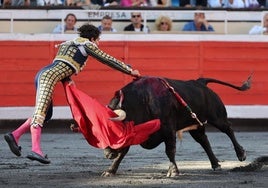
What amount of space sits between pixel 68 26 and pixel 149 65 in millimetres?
1408

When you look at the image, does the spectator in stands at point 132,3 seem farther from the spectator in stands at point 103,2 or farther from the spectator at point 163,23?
the spectator at point 163,23

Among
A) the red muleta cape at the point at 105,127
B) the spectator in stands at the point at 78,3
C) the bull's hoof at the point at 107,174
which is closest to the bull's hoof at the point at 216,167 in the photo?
the red muleta cape at the point at 105,127

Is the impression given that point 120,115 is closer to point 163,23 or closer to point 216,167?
point 216,167

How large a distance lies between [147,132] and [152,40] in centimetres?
630

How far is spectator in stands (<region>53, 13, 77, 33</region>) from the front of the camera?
13.3m

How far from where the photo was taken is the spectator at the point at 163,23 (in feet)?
44.8

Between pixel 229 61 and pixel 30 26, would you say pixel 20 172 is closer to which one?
pixel 30 26

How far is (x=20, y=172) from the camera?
803 cm

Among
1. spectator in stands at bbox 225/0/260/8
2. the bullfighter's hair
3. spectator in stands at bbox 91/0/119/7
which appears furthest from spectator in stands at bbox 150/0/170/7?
the bullfighter's hair

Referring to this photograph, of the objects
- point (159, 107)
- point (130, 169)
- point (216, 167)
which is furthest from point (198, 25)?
point (159, 107)

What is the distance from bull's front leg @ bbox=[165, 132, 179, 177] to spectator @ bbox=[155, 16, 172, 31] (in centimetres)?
592

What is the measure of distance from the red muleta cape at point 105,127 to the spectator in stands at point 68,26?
5.62 meters

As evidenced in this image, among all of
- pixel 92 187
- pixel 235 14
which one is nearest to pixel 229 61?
pixel 235 14

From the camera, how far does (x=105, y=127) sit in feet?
25.2
